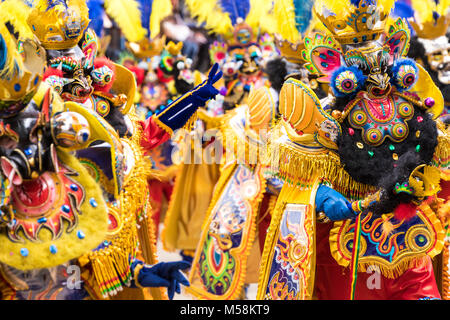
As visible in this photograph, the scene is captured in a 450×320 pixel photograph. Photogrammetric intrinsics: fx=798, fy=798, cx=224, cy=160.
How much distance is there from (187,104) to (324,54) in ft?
2.41

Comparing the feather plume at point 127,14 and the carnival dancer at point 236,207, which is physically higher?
the feather plume at point 127,14

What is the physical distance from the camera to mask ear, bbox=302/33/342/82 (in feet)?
12.2

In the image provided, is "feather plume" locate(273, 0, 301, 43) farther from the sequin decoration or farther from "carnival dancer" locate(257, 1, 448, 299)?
the sequin decoration

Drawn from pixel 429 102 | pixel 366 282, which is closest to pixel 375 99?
pixel 429 102

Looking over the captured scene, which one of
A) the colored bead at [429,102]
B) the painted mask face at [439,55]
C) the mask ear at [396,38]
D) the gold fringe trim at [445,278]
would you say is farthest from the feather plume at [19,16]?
the painted mask face at [439,55]

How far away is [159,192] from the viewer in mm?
7324

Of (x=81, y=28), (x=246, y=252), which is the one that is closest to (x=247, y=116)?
(x=246, y=252)

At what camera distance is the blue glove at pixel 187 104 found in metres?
3.90

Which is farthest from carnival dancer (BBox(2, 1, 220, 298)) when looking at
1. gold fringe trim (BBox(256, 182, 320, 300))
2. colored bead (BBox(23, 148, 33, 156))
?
gold fringe trim (BBox(256, 182, 320, 300))

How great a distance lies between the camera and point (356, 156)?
11.7 feet

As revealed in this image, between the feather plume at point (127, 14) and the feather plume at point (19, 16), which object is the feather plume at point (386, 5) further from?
the feather plume at point (127, 14)

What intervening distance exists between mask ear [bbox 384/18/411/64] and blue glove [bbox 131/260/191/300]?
4.91ft

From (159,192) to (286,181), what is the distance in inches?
141

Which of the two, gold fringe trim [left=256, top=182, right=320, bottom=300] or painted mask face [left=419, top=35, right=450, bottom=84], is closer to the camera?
gold fringe trim [left=256, top=182, right=320, bottom=300]
